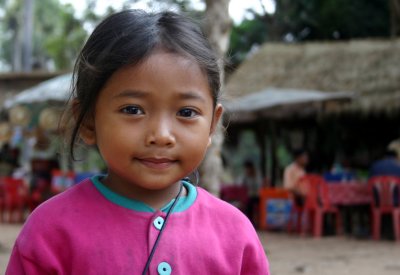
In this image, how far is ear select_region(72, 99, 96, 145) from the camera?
169 cm

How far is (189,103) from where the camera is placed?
5.19 feet

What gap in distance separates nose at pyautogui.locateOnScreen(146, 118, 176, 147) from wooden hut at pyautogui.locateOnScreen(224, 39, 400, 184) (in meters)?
10.0

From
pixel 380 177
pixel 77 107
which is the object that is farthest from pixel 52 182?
pixel 77 107

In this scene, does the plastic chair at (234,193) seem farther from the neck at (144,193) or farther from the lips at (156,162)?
the lips at (156,162)

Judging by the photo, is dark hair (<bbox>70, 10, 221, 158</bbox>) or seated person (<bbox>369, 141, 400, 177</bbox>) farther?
seated person (<bbox>369, 141, 400, 177</bbox>)

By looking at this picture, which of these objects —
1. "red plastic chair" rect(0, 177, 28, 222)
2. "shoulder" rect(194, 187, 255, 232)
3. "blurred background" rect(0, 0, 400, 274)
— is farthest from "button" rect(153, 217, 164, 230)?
"red plastic chair" rect(0, 177, 28, 222)

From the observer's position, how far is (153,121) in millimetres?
1534

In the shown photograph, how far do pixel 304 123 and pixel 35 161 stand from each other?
5.81 m

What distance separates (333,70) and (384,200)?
4.61m


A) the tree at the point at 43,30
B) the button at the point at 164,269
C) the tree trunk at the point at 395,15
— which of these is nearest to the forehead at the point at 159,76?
the button at the point at 164,269

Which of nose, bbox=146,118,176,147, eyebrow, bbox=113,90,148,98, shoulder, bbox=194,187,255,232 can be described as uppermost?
eyebrow, bbox=113,90,148,98

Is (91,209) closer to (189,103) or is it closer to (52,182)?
(189,103)

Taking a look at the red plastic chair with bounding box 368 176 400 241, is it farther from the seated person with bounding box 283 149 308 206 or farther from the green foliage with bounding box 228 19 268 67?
the green foliage with bounding box 228 19 268 67

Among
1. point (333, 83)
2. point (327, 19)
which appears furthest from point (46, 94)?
point (327, 19)
